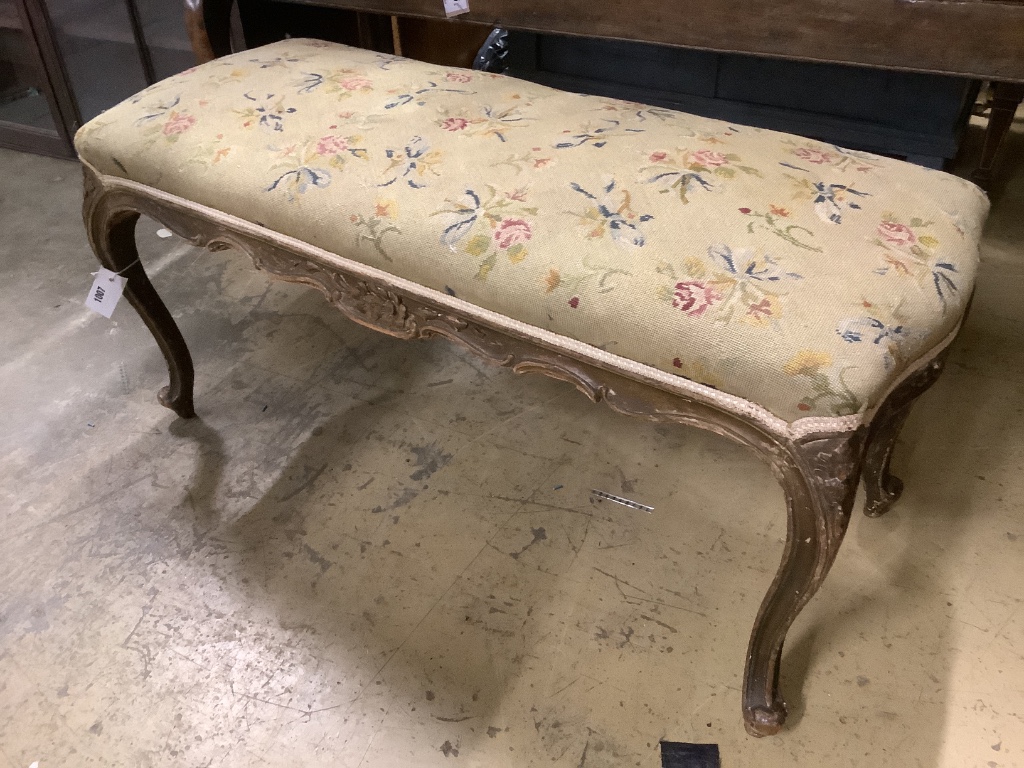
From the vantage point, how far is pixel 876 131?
149 centimetres

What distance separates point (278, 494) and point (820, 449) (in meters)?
0.82

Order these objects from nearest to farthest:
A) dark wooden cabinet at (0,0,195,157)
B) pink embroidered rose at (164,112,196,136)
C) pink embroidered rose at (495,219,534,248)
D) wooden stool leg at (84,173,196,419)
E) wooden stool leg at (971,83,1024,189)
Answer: pink embroidered rose at (495,219,534,248) < pink embroidered rose at (164,112,196,136) < wooden stool leg at (84,173,196,419) < wooden stool leg at (971,83,1024,189) < dark wooden cabinet at (0,0,195,157)

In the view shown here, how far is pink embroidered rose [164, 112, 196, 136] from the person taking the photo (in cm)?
93

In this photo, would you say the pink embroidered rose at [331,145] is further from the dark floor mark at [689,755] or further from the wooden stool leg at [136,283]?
the dark floor mark at [689,755]

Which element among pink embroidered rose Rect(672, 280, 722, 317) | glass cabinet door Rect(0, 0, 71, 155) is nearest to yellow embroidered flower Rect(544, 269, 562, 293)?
pink embroidered rose Rect(672, 280, 722, 317)

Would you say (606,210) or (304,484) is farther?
(304,484)

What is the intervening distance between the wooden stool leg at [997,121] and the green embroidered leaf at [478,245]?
1403mm

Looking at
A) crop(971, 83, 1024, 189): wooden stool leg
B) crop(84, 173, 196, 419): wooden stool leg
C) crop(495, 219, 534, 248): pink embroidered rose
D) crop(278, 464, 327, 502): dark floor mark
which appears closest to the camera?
crop(495, 219, 534, 248): pink embroidered rose

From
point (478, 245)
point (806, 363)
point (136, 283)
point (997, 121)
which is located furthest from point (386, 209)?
point (997, 121)

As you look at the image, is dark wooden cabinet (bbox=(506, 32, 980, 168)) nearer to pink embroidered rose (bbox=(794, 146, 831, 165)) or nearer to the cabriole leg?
pink embroidered rose (bbox=(794, 146, 831, 165))

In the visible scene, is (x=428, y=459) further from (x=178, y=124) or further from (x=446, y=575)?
(x=178, y=124)

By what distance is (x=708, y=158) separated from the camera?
80 cm

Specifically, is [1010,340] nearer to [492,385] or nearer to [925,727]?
[925,727]

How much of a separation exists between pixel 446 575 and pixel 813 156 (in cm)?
69
